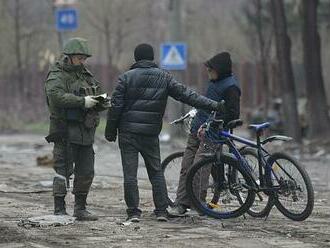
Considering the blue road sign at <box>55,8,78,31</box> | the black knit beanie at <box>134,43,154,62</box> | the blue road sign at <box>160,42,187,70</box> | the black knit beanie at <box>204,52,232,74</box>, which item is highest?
the blue road sign at <box>55,8,78,31</box>

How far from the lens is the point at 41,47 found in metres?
40.7

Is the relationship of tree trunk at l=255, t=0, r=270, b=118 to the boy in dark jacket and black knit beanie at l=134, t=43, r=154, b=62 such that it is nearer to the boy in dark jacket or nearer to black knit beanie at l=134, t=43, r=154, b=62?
the boy in dark jacket

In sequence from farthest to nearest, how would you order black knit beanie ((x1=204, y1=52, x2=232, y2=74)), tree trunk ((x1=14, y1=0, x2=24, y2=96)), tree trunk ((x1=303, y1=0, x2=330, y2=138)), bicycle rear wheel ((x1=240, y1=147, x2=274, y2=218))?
tree trunk ((x1=14, y1=0, x2=24, y2=96)) → tree trunk ((x1=303, y1=0, x2=330, y2=138)) → black knit beanie ((x1=204, y1=52, x2=232, y2=74)) → bicycle rear wheel ((x1=240, y1=147, x2=274, y2=218))

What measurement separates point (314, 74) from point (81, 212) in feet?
50.5

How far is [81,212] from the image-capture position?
9914mm

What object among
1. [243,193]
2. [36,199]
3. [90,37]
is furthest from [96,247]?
[90,37]

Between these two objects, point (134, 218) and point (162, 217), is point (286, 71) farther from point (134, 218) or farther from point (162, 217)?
point (134, 218)

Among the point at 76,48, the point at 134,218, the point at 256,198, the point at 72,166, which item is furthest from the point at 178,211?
the point at 76,48

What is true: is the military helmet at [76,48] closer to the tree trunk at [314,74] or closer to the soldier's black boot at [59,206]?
the soldier's black boot at [59,206]

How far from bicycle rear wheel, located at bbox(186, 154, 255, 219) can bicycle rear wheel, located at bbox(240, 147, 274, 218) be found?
0.14 metres

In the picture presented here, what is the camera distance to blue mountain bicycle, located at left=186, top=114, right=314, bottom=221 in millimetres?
9906

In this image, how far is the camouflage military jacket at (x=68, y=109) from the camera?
9.72 m

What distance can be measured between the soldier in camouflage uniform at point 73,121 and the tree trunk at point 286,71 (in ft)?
48.3

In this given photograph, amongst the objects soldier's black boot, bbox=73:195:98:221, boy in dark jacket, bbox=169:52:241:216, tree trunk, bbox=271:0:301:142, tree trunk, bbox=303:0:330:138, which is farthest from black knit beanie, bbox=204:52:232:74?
tree trunk, bbox=303:0:330:138
